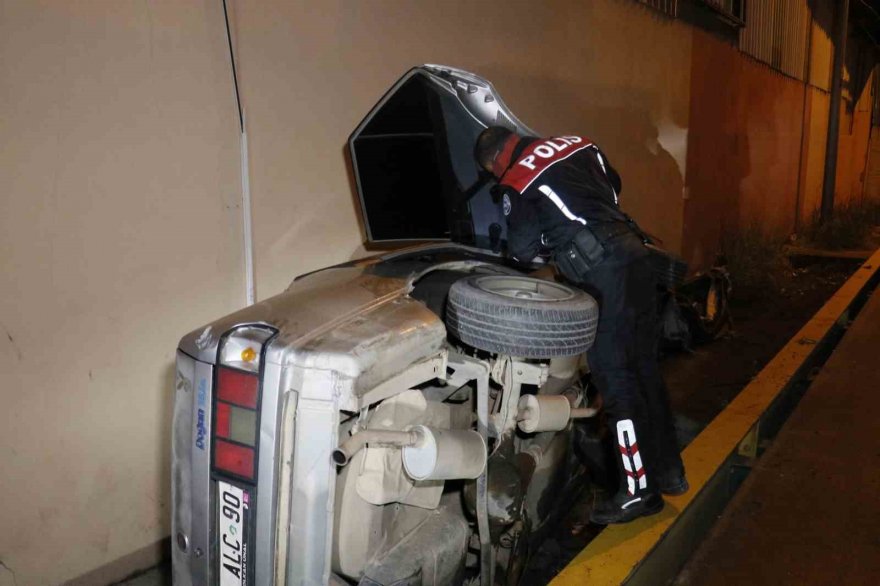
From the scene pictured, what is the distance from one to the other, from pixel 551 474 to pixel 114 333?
1.94 meters

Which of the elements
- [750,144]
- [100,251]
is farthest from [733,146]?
[100,251]

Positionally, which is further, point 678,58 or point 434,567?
point 678,58

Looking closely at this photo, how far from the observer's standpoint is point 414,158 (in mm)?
3322

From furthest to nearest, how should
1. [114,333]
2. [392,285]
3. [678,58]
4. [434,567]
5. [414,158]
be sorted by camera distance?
[678,58], [414,158], [114,333], [392,285], [434,567]

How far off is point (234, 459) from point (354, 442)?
1.09 ft

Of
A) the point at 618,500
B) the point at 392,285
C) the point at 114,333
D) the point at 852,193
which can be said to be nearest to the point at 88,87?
the point at 114,333

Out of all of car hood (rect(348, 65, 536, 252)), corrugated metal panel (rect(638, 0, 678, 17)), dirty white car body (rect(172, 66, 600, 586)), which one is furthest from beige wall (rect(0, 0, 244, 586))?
corrugated metal panel (rect(638, 0, 678, 17))

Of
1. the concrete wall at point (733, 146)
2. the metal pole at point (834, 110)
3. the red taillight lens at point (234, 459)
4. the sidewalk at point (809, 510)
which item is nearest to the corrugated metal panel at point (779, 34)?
the concrete wall at point (733, 146)

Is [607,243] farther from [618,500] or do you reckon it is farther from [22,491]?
[22,491]

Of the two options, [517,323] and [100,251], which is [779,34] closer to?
[517,323]

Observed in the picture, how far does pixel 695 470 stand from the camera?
126 inches

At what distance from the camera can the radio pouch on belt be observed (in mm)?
2895

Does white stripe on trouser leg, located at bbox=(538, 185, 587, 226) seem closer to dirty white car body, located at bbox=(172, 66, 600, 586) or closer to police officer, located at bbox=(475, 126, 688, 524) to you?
police officer, located at bbox=(475, 126, 688, 524)

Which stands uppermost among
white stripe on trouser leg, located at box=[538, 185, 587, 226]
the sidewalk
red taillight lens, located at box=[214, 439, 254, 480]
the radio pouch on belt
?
white stripe on trouser leg, located at box=[538, 185, 587, 226]
